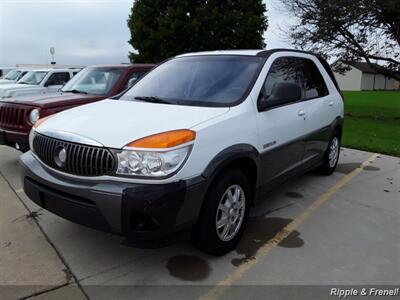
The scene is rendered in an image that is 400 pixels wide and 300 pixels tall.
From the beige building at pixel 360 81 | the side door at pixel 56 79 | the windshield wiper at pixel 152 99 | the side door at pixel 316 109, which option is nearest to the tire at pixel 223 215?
the windshield wiper at pixel 152 99

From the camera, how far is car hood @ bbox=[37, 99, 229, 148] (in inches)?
116

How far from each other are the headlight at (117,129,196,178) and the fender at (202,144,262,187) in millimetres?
280

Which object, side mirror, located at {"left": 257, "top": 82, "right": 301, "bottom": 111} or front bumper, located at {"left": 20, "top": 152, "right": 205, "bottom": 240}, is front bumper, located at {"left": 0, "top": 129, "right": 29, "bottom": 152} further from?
side mirror, located at {"left": 257, "top": 82, "right": 301, "bottom": 111}

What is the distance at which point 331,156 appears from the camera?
19.4 feet

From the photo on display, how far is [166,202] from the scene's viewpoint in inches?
107

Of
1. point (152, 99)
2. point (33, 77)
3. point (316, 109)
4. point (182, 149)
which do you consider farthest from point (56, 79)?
point (182, 149)

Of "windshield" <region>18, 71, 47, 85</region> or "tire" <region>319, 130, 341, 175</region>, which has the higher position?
"windshield" <region>18, 71, 47, 85</region>

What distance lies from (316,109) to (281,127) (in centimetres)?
114

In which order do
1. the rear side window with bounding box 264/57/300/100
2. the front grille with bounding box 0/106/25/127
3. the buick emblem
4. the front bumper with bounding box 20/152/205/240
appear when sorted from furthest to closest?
the front grille with bounding box 0/106/25/127, the rear side window with bounding box 264/57/300/100, the buick emblem, the front bumper with bounding box 20/152/205/240

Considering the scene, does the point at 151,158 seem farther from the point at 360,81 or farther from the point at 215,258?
the point at 360,81

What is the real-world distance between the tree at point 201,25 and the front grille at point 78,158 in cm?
1720

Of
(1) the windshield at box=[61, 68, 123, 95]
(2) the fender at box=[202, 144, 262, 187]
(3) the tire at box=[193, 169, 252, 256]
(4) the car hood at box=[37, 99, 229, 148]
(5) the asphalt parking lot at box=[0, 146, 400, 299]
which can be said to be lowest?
(5) the asphalt parking lot at box=[0, 146, 400, 299]

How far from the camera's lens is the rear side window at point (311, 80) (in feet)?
16.0

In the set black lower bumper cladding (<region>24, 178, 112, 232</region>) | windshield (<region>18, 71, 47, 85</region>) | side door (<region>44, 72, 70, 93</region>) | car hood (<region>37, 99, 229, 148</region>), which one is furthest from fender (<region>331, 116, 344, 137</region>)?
windshield (<region>18, 71, 47, 85</region>)
